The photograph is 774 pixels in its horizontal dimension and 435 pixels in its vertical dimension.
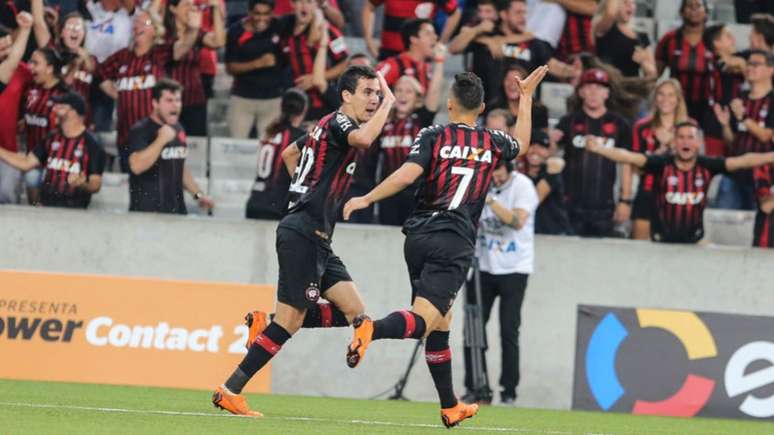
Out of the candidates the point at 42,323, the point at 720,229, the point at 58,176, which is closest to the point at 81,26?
the point at 58,176

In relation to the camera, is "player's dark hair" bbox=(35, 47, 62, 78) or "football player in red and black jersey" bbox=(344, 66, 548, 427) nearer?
"football player in red and black jersey" bbox=(344, 66, 548, 427)

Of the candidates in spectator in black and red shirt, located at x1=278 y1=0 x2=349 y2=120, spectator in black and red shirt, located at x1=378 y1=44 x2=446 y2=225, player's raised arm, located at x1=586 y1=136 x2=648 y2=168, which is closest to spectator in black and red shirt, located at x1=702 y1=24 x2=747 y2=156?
player's raised arm, located at x1=586 y1=136 x2=648 y2=168

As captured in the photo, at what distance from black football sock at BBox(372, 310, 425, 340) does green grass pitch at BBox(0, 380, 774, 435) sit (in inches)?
23.7

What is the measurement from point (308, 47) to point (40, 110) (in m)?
2.66

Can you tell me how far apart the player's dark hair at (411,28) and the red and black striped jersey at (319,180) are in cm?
514

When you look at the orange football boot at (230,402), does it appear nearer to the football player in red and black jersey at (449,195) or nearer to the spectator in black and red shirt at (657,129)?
the football player in red and black jersey at (449,195)

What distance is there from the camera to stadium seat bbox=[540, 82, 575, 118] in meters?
16.2

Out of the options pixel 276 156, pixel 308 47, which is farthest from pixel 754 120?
pixel 276 156

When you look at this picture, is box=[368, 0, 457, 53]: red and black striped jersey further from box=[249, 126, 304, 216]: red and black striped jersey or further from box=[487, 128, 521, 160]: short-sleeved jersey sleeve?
box=[487, 128, 521, 160]: short-sleeved jersey sleeve

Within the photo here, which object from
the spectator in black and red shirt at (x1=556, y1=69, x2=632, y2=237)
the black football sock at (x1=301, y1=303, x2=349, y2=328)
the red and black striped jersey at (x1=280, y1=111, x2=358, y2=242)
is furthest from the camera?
the spectator in black and red shirt at (x1=556, y1=69, x2=632, y2=237)

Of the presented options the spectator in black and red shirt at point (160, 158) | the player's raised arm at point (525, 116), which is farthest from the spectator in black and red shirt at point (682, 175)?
the player's raised arm at point (525, 116)

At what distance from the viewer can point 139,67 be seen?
1458cm

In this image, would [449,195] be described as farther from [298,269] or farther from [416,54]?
[416,54]

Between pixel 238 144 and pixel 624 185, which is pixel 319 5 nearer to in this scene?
pixel 238 144
